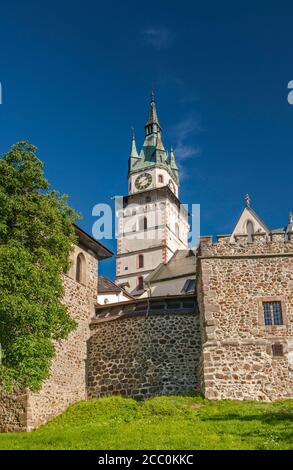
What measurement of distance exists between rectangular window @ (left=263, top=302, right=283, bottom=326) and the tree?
787 centimetres

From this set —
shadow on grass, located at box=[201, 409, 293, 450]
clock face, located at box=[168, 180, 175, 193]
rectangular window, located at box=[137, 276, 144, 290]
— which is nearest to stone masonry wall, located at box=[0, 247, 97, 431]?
shadow on grass, located at box=[201, 409, 293, 450]

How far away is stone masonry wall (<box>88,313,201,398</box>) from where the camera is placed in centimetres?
2247

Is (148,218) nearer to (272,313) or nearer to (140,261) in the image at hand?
(140,261)

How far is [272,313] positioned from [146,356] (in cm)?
552

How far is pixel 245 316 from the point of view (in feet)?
70.1

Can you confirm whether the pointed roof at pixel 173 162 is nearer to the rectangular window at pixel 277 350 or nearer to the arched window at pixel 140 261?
the arched window at pixel 140 261

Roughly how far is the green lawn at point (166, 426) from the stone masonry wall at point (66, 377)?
680 mm

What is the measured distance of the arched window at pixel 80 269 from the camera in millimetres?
25297

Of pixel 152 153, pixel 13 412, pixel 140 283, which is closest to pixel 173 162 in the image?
pixel 152 153

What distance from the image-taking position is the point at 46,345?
1689cm

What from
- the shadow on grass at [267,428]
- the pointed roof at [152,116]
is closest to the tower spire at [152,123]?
the pointed roof at [152,116]

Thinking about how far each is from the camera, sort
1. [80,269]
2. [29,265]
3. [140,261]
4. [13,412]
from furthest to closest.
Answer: [140,261], [80,269], [13,412], [29,265]

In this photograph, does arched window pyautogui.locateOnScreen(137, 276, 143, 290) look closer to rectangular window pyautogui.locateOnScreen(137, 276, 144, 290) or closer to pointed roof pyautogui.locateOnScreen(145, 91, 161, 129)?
rectangular window pyautogui.locateOnScreen(137, 276, 144, 290)
